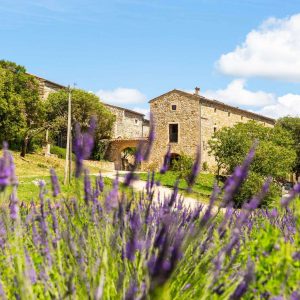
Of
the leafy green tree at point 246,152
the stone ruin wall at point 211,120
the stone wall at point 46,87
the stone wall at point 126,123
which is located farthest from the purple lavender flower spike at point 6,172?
the stone wall at point 126,123

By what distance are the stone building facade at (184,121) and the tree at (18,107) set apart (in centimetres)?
919

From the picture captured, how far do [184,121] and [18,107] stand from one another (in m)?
13.1

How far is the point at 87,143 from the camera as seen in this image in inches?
60.9

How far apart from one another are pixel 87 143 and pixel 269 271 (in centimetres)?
97

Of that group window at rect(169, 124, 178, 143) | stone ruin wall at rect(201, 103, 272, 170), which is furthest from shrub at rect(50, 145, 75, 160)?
stone ruin wall at rect(201, 103, 272, 170)

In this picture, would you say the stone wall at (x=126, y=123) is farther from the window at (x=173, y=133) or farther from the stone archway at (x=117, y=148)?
the window at (x=173, y=133)

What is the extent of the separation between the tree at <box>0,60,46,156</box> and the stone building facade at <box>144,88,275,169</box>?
9.19 m

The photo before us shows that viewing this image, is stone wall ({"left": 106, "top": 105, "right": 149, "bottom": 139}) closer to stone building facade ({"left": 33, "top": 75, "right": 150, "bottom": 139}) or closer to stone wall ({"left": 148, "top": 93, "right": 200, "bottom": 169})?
stone building facade ({"left": 33, "top": 75, "right": 150, "bottom": 139})

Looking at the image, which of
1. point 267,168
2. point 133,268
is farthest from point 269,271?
point 267,168

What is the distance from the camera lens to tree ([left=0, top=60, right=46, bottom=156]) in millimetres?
25719

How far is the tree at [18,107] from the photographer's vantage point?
2572cm

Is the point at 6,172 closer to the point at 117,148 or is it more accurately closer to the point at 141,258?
the point at 141,258

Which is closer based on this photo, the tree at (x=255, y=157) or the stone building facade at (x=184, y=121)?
the tree at (x=255, y=157)

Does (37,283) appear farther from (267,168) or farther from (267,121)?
(267,121)
